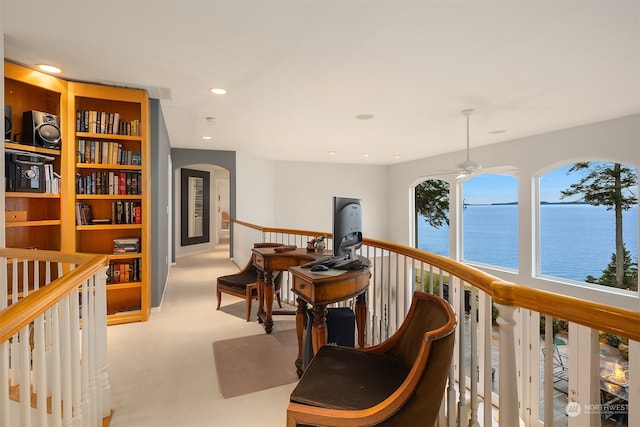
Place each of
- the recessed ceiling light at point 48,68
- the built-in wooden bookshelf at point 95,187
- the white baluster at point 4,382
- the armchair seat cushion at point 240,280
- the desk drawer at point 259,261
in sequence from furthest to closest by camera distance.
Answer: the armchair seat cushion at point 240,280 < the built-in wooden bookshelf at point 95,187 < the desk drawer at point 259,261 < the recessed ceiling light at point 48,68 < the white baluster at point 4,382

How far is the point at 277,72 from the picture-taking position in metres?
2.92

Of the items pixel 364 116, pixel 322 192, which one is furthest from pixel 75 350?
pixel 322 192

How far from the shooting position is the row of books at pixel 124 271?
136 inches

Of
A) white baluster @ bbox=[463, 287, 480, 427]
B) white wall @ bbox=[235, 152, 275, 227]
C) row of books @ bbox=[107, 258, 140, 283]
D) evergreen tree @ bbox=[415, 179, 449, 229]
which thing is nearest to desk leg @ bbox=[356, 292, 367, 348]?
white baluster @ bbox=[463, 287, 480, 427]

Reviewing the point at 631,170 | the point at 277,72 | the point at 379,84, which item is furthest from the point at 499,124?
the point at 277,72

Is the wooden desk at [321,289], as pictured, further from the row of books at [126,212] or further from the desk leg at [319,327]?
the row of books at [126,212]

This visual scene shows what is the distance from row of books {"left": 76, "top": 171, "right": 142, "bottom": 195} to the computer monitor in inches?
96.6

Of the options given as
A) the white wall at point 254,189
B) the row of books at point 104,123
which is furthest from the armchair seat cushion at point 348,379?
the white wall at point 254,189

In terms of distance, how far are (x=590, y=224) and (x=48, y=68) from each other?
7592 millimetres

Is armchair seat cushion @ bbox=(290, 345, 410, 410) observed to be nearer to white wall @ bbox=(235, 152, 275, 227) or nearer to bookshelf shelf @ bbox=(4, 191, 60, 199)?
bookshelf shelf @ bbox=(4, 191, 60, 199)

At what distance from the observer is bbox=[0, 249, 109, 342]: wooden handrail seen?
907 millimetres

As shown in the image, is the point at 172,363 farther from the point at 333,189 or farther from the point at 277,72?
the point at 333,189

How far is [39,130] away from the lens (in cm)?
289

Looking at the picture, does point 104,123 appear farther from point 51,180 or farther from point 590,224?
point 590,224
